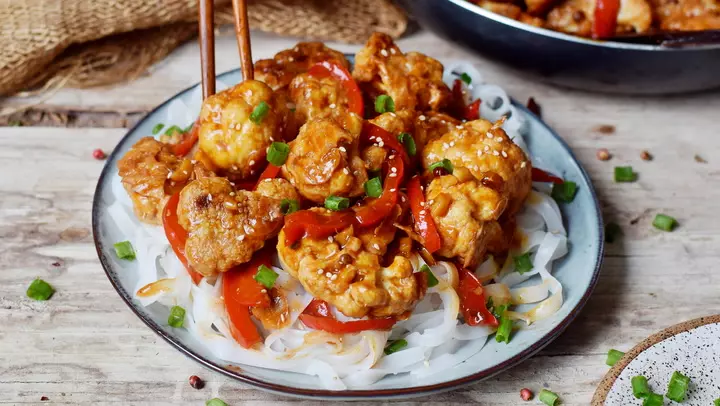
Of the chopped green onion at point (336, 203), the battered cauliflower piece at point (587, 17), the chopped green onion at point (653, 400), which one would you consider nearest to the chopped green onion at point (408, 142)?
the chopped green onion at point (336, 203)

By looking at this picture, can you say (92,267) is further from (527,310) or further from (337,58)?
(527,310)

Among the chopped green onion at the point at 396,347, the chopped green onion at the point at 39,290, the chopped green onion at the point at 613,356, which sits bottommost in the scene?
the chopped green onion at the point at 613,356

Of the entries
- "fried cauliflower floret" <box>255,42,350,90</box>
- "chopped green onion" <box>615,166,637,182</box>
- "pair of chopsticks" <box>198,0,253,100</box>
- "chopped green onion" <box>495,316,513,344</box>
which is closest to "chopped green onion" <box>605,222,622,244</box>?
"chopped green onion" <box>615,166,637,182</box>

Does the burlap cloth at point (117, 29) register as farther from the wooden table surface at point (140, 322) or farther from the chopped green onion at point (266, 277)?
the chopped green onion at point (266, 277)

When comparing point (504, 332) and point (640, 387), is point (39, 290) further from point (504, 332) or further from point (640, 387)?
point (640, 387)

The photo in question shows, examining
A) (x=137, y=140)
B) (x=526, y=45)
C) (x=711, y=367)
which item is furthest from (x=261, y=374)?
(x=526, y=45)
